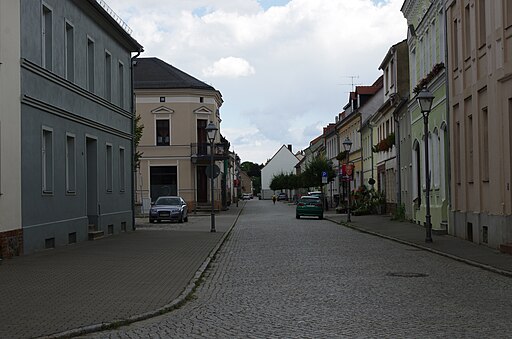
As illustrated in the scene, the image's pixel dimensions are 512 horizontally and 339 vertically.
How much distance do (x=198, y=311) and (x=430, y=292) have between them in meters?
4.00

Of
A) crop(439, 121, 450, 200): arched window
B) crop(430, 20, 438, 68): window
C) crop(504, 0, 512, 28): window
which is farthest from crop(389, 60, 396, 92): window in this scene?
crop(504, 0, 512, 28): window

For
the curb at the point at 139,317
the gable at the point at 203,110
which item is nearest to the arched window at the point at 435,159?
the curb at the point at 139,317

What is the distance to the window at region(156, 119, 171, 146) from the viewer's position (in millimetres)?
63281

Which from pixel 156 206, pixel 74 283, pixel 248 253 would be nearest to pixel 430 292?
pixel 74 283

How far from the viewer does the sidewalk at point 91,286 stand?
9.73m

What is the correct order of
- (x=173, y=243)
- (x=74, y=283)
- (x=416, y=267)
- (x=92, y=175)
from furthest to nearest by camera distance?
(x=92, y=175)
(x=173, y=243)
(x=416, y=267)
(x=74, y=283)

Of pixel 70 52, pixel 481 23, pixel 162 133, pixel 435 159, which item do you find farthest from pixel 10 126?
pixel 162 133

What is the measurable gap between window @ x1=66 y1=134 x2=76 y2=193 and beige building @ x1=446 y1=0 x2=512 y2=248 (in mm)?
12317

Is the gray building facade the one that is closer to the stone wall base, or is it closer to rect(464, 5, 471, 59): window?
the stone wall base

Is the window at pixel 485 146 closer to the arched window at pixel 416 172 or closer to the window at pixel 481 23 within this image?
the window at pixel 481 23

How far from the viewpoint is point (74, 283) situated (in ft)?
45.3

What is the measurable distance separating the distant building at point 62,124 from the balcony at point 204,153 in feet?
93.1

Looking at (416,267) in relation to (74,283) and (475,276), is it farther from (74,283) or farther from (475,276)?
(74,283)

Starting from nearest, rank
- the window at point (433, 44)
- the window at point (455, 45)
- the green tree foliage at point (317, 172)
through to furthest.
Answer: the window at point (455, 45), the window at point (433, 44), the green tree foliage at point (317, 172)
